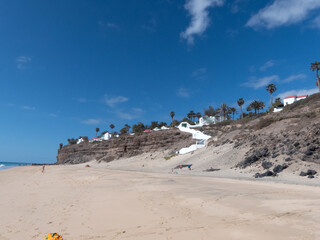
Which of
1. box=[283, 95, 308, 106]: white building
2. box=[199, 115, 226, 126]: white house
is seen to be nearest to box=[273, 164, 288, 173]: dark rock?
box=[283, 95, 308, 106]: white building

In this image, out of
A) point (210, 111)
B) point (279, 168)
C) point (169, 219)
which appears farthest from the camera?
point (210, 111)

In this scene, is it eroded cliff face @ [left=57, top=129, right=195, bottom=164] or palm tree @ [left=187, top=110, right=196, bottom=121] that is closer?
eroded cliff face @ [left=57, top=129, right=195, bottom=164]

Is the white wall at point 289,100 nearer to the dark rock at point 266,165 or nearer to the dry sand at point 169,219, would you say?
the dark rock at point 266,165

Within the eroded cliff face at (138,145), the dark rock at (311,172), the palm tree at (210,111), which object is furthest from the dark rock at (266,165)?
the palm tree at (210,111)

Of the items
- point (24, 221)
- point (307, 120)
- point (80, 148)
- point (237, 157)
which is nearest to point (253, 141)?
point (237, 157)

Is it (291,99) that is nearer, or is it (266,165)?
(266,165)

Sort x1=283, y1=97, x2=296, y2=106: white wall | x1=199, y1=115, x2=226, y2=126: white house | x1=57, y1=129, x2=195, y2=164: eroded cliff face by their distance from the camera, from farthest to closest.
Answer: x1=199, y1=115, x2=226, y2=126: white house
x1=283, y1=97, x2=296, y2=106: white wall
x1=57, y1=129, x2=195, y2=164: eroded cliff face

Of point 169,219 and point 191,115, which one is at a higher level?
point 191,115

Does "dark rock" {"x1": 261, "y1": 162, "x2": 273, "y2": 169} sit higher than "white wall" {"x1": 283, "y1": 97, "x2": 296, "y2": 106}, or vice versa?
"white wall" {"x1": 283, "y1": 97, "x2": 296, "y2": 106}

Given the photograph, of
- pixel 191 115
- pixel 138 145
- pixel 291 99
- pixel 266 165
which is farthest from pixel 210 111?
pixel 266 165

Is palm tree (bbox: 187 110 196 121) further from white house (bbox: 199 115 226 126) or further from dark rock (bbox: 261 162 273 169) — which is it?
dark rock (bbox: 261 162 273 169)

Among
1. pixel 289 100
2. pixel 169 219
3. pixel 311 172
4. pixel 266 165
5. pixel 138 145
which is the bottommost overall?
pixel 169 219

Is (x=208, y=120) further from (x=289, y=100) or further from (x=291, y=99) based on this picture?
(x=291, y=99)

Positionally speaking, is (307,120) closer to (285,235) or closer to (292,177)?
(292,177)
